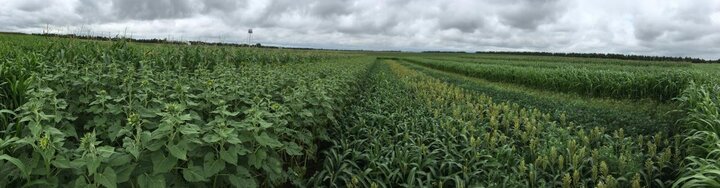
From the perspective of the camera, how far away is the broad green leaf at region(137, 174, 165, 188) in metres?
2.32

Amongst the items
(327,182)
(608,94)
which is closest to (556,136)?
(327,182)

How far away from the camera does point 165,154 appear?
2648mm

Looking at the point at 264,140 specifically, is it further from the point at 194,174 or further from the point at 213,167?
the point at 194,174

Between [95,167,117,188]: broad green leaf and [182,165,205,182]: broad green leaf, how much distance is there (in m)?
0.36

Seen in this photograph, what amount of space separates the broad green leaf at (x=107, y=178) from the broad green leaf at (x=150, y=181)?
0.52ft

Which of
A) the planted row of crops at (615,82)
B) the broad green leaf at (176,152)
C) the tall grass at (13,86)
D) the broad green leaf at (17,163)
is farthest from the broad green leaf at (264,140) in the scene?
the planted row of crops at (615,82)

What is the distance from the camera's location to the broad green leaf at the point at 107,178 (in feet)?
6.95

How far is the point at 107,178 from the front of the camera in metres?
2.16

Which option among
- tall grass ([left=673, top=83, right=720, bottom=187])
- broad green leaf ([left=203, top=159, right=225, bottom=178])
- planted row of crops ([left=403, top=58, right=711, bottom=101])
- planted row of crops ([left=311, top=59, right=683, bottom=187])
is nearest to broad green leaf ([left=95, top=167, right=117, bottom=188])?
broad green leaf ([left=203, top=159, right=225, bottom=178])

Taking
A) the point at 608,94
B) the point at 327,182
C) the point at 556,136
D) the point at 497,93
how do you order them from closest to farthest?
1. the point at 327,182
2. the point at 556,136
3. the point at 497,93
4. the point at 608,94

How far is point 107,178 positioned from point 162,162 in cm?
28

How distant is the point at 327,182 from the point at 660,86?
43.4 ft

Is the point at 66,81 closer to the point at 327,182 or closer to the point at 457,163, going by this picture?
the point at 327,182

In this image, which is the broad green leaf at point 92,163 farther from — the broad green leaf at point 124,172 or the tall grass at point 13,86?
the tall grass at point 13,86
